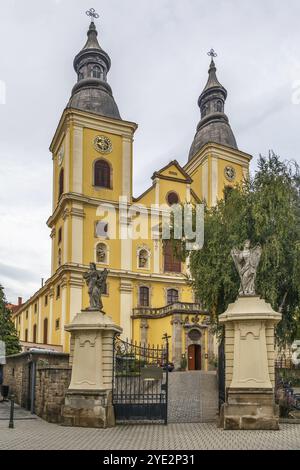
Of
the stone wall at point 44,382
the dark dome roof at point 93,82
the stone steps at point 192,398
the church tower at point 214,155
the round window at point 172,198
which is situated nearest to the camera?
the stone wall at point 44,382

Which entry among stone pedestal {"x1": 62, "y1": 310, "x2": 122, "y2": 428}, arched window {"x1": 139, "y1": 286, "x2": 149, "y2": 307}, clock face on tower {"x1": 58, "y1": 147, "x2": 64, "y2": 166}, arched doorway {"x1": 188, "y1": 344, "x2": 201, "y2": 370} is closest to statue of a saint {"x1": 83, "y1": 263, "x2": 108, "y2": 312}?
stone pedestal {"x1": 62, "y1": 310, "x2": 122, "y2": 428}

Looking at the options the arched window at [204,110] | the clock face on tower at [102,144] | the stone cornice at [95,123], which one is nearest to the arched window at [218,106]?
the arched window at [204,110]

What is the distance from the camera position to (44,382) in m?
16.8

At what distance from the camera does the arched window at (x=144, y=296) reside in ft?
135

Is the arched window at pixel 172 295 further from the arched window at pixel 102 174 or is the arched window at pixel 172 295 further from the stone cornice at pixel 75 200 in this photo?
the arched window at pixel 102 174

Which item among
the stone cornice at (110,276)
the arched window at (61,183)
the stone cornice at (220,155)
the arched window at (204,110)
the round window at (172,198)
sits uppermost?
the arched window at (204,110)

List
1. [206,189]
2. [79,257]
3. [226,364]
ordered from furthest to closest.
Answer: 1. [206,189]
2. [79,257]
3. [226,364]

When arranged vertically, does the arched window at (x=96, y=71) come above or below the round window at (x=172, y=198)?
above

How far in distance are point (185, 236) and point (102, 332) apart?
33.5ft

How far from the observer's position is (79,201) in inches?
1575

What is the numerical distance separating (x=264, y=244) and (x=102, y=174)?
74.2 feet

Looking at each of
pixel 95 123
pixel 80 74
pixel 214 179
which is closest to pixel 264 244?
pixel 95 123
